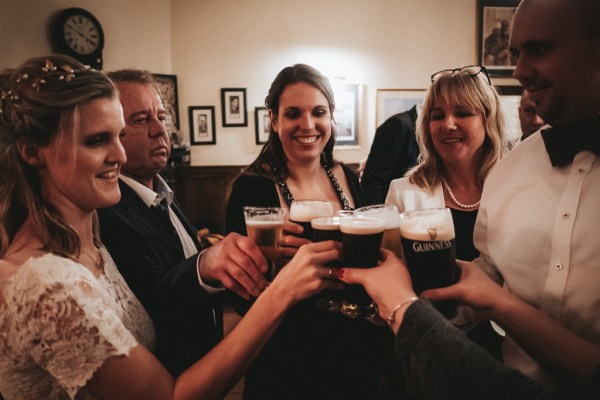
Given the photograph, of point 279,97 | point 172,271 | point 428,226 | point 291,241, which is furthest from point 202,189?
point 428,226

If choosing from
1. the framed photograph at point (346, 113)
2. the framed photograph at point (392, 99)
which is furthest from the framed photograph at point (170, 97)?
the framed photograph at point (392, 99)

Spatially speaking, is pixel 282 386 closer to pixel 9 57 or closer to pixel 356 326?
pixel 356 326

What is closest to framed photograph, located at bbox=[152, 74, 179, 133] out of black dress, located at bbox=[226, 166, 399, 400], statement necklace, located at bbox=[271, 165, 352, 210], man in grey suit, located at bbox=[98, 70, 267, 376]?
statement necklace, located at bbox=[271, 165, 352, 210]

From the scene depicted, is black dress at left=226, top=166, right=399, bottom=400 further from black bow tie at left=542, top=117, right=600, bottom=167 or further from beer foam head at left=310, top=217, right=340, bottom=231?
black bow tie at left=542, top=117, right=600, bottom=167

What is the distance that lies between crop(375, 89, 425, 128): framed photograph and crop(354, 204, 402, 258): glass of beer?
528 cm

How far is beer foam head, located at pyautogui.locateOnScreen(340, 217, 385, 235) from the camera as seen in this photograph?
1.10m

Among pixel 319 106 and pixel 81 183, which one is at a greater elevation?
pixel 319 106

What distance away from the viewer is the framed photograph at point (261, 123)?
241 inches

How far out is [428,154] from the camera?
2.44m

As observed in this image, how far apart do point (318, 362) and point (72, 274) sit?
1.08m

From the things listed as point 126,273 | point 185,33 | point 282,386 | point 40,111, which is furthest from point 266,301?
point 185,33

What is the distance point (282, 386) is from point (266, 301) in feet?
2.49

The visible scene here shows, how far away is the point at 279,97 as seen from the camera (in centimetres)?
211

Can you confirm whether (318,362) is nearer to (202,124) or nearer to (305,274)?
Result: (305,274)
